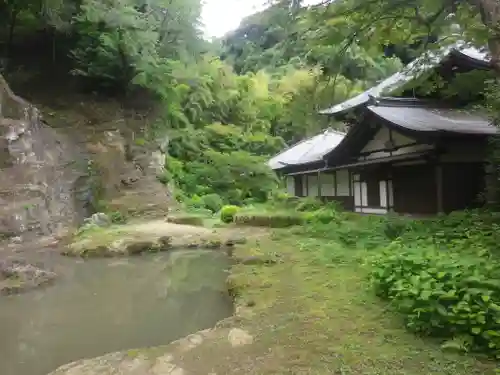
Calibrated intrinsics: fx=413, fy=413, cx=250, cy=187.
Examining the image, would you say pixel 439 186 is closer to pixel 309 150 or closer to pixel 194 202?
pixel 309 150

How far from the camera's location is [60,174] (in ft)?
46.0

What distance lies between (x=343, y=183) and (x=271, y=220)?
4630 millimetres

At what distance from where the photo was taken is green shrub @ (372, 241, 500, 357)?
344 centimetres

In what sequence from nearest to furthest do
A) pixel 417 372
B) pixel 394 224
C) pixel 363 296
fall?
pixel 417 372, pixel 363 296, pixel 394 224

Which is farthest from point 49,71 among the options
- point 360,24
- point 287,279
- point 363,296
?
point 363,296

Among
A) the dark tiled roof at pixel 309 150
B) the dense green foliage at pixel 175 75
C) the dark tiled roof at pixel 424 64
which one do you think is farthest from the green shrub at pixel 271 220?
the dark tiled roof at pixel 309 150

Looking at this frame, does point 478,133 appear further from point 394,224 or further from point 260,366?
point 260,366

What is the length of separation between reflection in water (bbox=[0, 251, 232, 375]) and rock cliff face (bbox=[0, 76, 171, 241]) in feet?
10.4

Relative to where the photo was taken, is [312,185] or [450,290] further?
[312,185]

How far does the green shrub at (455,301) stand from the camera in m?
3.44

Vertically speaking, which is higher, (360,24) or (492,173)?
(360,24)

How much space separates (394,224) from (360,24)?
173 inches

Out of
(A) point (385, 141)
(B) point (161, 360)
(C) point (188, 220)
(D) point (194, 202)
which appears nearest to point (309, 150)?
(D) point (194, 202)

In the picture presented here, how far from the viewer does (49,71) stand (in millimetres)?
19703
